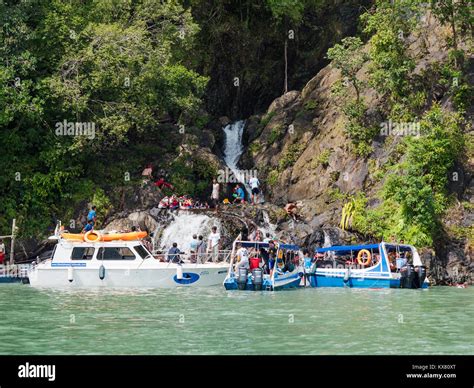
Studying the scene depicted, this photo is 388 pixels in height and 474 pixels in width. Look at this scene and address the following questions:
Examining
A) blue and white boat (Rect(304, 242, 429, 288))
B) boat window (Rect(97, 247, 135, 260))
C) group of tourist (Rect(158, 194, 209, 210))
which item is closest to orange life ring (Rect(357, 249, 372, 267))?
blue and white boat (Rect(304, 242, 429, 288))

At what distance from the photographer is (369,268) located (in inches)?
1559

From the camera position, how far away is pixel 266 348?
2291 cm

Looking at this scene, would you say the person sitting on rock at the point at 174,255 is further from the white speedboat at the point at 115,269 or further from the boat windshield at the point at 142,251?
the boat windshield at the point at 142,251

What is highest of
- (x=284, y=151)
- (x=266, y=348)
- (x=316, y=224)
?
(x=284, y=151)

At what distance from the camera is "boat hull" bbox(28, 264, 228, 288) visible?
39344 mm

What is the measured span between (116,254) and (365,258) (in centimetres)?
1095

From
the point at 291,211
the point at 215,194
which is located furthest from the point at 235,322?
the point at 215,194

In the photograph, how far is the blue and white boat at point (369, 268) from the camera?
128 ft

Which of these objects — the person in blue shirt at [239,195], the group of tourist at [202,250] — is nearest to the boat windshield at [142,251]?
the group of tourist at [202,250]

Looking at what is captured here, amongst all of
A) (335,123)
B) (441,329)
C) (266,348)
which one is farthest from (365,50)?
(266,348)

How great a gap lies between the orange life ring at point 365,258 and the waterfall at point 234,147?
14251mm

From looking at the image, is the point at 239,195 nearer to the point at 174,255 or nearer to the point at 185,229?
the point at 185,229

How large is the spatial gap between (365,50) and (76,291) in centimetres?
2544

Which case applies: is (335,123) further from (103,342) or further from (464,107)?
(103,342)
